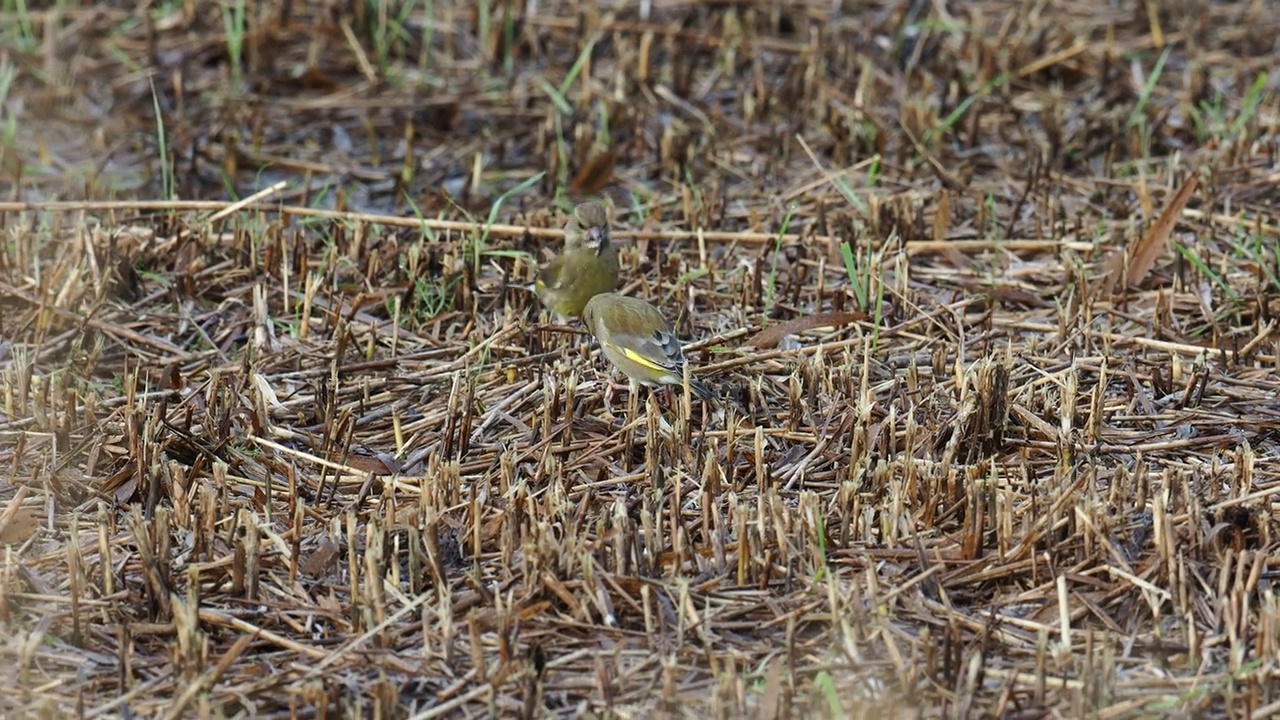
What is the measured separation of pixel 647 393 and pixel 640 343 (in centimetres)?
30

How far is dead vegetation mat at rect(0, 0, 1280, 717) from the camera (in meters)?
4.04

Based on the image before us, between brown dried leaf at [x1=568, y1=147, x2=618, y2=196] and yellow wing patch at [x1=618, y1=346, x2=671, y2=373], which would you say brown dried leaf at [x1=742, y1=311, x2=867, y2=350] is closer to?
yellow wing patch at [x1=618, y1=346, x2=671, y2=373]

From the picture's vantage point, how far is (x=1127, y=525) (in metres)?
4.44

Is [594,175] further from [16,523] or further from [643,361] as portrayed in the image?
[16,523]

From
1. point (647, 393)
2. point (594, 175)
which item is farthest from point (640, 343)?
point (594, 175)

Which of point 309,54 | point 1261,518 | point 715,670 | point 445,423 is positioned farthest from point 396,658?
point 309,54

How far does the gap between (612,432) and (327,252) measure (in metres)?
2.08

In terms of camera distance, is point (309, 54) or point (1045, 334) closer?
point (1045, 334)

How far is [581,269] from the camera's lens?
6137 mm

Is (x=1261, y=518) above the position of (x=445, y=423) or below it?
above

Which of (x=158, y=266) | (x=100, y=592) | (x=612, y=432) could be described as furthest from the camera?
(x=158, y=266)

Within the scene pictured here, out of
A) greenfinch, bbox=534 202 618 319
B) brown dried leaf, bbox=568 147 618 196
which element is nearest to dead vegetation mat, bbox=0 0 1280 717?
brown dried leaf, bbox=568 147 618 196

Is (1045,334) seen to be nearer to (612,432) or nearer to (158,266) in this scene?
(612,432)

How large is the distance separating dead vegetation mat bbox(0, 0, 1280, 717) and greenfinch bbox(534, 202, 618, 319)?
13 cm
